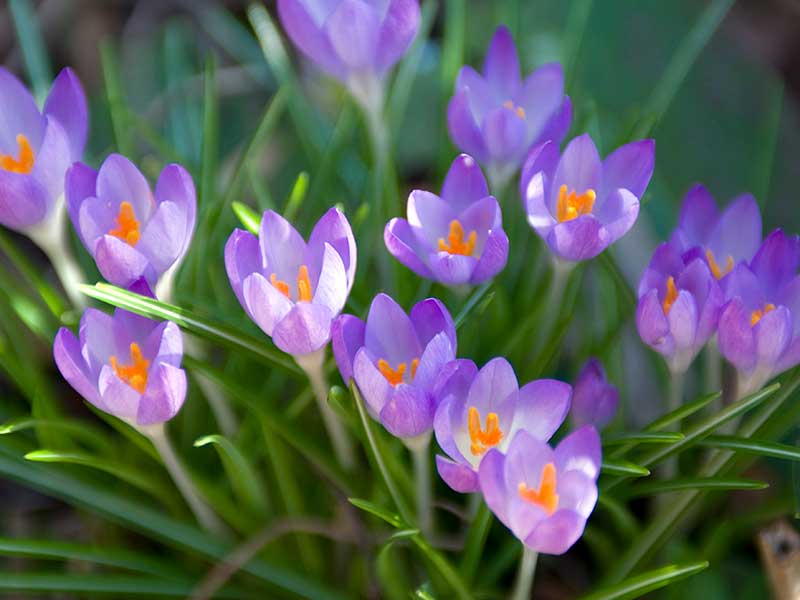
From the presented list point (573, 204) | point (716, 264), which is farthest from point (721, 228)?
point (573, 204)

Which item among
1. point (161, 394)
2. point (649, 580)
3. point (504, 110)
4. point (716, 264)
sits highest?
point (504, 110)

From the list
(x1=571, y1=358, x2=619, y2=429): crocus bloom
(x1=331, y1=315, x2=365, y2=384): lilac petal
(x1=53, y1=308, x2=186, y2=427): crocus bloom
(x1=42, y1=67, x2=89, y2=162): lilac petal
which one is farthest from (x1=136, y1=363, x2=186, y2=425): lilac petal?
(x1=571, y1=358, x2=619, y2=429): crocus bloom

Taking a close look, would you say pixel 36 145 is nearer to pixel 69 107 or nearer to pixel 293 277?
pixel 69 107

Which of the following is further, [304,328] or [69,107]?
[69,107]

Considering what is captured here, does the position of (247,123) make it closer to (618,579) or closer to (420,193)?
(420,193)

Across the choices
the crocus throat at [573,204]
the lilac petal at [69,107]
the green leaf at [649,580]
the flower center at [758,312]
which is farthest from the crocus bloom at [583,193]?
the lilac petal at [69,107]

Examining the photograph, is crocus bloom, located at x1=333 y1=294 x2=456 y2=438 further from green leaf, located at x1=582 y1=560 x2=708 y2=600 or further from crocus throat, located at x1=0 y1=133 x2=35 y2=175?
crocus throat, located at x1=0 y1=133 x2=35 y2=175
